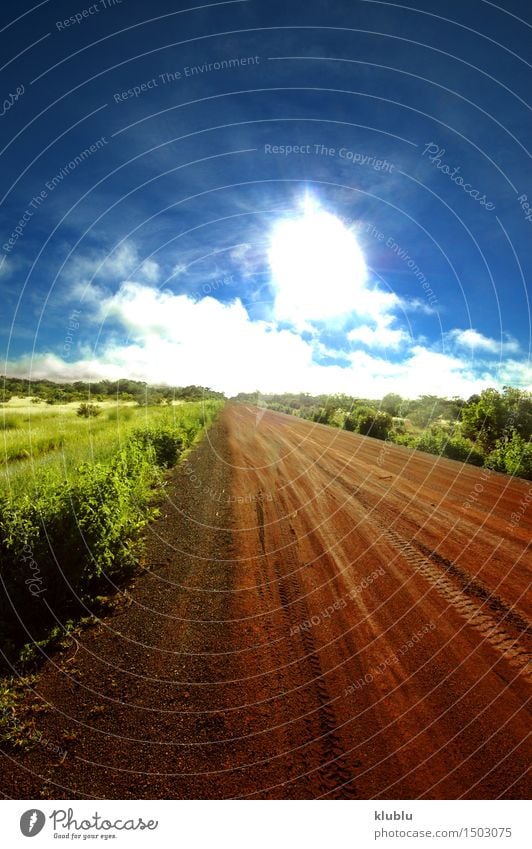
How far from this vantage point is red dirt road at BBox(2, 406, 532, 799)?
3.63 metres

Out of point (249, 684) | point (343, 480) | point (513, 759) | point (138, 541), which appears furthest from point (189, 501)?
point (513, 759)

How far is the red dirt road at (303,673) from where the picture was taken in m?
3.63

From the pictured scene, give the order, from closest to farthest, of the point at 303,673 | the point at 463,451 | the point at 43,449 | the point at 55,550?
the point at 303,673, the point at 55,550, the point at 43,449, the point at 463,451

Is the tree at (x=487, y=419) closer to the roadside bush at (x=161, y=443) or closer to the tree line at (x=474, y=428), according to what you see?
the tree line at (x=474, y=428)

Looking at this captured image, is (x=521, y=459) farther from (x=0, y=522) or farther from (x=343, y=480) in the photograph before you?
(x=0, y=522)

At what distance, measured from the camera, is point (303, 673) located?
4.83m

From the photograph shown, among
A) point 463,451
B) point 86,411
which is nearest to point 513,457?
point 463,451

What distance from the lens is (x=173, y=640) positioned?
18.5 feet

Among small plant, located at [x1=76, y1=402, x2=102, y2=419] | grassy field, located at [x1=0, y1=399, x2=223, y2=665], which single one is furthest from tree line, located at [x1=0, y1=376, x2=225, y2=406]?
grassy field, located at [x1=0, y1=399, x2=223, y2=665]

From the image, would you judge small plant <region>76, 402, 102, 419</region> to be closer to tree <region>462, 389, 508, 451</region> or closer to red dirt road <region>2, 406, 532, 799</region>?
red dirt road <region>2, 406, 532, 799</region>

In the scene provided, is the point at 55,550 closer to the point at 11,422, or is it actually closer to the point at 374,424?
the point at 11,422

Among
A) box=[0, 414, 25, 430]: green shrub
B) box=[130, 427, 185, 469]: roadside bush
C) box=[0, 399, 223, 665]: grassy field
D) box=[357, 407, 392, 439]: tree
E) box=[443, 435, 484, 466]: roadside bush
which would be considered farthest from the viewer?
box=[357, 407, 392, 439]: tree

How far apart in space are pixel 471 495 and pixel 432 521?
3.85 metres

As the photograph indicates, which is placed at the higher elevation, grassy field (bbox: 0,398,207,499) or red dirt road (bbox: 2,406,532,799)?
grassy field (bbox: 0,398,207,499)
